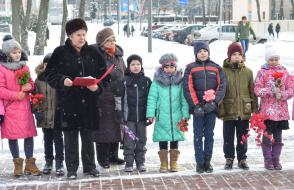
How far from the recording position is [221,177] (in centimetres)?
741

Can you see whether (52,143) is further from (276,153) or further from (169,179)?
(276,153)

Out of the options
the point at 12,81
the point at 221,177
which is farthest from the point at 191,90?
the point at 12,81

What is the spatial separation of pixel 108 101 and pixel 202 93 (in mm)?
1233

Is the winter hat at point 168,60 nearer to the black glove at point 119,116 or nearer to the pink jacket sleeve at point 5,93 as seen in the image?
the black glove at point 119,116

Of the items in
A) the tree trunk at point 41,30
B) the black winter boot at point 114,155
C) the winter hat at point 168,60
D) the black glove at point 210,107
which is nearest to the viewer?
the black glove at point 210,107

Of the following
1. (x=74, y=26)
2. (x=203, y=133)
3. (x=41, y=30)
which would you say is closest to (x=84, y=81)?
(x=74, y=26)

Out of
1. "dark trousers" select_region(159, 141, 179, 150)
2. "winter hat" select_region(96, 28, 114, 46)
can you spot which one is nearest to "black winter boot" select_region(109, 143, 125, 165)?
"dark trousers" select_region(159, 141, 179, 150)

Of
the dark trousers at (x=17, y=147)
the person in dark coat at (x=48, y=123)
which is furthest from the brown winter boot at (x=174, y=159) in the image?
the dark trousers at (x=17, y=147)

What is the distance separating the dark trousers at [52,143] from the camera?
308 inches

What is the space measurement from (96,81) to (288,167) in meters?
2.72

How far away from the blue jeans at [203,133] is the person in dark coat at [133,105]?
2.23 ft

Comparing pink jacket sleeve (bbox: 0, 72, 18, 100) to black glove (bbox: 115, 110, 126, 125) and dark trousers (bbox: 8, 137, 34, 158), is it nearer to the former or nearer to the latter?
dark trousers (bbox: 8, 137, 34, 158)

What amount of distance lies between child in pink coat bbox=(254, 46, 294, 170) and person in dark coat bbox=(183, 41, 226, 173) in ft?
1.72

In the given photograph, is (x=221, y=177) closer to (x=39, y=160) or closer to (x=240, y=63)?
(x=240, y=63)
